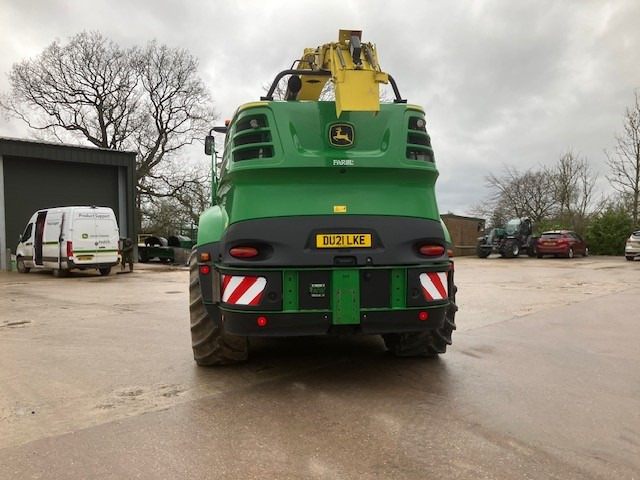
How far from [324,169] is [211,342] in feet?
6.41

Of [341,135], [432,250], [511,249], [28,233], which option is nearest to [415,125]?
[341,135]

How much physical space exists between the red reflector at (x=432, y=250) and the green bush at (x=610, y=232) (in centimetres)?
3004

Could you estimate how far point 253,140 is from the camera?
4133mm

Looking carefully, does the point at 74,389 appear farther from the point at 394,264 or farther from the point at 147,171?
the point at 147,171

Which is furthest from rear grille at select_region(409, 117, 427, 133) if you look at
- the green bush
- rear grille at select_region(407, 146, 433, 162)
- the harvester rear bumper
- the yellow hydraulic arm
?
the green bush

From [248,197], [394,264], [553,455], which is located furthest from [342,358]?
[553,455]

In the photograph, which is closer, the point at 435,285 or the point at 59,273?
the point at 435,285

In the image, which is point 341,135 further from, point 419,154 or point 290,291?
point 290,291

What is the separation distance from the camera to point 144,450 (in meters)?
3.04

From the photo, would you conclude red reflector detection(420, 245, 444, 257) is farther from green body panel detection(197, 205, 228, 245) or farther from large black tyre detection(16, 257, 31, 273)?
large black tyre detection(16, 257, 31, 273)

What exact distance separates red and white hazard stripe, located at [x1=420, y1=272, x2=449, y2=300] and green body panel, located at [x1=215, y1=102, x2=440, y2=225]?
493 millimetres

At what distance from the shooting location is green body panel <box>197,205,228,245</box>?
431 cm

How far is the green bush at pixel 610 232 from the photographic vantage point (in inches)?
1160

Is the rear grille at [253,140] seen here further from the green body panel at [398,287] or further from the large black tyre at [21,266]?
the large black tyre at [21,266]
